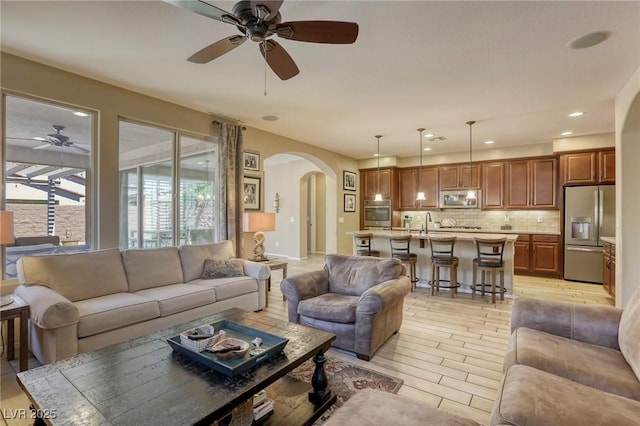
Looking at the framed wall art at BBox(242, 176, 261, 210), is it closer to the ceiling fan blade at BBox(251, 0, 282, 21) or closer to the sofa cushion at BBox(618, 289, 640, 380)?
the ceiling fan blade at BBox(251, 0, 282, 21)

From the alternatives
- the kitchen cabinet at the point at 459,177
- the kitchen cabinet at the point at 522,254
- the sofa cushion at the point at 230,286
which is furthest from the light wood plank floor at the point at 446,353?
the kitchen cabinet at the point at 459,177

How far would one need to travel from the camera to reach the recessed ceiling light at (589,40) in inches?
100.0

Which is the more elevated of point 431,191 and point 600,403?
point 431,191

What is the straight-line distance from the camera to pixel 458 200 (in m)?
7.37

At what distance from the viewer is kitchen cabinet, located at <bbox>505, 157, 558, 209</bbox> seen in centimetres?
641

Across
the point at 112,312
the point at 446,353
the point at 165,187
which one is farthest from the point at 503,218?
the point at 112,312

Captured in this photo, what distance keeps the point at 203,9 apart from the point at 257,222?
3.27m

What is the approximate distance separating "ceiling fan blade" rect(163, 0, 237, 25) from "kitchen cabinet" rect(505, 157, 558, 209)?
685 cm

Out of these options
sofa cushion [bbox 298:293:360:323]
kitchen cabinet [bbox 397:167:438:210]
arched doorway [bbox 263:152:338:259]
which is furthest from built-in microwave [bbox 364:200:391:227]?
sofa cushion [bbox 298:293:360:323]

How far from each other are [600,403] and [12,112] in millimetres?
4925

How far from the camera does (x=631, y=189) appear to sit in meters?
3.74

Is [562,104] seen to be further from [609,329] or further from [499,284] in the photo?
[609,329]

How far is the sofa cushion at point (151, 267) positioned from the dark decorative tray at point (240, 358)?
1724 mm

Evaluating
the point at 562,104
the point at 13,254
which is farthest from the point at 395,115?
the point at 13,254
